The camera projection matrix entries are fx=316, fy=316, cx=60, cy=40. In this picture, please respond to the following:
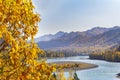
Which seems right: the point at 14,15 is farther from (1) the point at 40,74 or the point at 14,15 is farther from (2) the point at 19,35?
(1) the point at 40,74

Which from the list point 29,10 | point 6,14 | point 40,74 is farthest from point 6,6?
point 40,74

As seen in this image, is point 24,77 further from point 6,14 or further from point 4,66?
point 6,14

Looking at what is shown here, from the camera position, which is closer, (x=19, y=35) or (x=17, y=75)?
(x=17, y=75)

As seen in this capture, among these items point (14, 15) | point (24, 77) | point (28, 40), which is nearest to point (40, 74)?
point (24, 77)

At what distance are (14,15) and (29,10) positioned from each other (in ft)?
1.53

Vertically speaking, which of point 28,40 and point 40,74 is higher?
point 28,40

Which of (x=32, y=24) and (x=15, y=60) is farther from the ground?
(x=32, y=24)

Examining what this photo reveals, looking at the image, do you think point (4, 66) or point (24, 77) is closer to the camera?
point (24, 77)

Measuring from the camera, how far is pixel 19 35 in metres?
7.92

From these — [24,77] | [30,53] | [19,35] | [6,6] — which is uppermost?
[6,6]

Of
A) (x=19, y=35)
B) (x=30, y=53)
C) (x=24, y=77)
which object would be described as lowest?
(x=24, y=77)

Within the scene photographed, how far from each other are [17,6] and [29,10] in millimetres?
480

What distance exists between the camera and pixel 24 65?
748 cm

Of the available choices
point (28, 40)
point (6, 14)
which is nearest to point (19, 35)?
point (28, 40)
